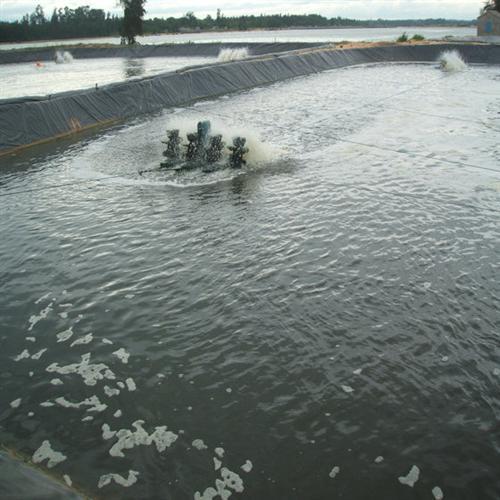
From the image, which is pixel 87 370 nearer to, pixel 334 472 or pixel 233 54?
pixel 334 472

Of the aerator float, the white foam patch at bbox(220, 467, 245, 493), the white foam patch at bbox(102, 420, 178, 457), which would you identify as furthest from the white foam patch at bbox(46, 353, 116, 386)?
the aerator float

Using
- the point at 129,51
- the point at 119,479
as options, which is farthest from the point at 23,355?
the point at 129,51

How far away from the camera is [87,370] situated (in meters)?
6.77

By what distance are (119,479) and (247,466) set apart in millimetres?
1418

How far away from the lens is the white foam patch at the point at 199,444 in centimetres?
548

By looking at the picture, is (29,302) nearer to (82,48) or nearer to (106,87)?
(106,87)

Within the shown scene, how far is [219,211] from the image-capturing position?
12094mm

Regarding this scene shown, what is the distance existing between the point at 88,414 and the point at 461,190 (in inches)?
442

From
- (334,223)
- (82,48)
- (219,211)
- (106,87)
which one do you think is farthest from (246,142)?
(82,48)

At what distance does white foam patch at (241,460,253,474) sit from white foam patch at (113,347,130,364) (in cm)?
254

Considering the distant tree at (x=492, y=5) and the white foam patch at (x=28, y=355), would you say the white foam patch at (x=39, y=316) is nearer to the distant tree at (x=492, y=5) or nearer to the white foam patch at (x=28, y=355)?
the white foam patch at (x=28, y=355)

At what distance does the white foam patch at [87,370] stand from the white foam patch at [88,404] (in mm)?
316

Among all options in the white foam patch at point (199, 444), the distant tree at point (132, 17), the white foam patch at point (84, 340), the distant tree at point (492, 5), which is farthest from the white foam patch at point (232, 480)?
the distant tree at point (492, 5)

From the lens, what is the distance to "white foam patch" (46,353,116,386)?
660cm
